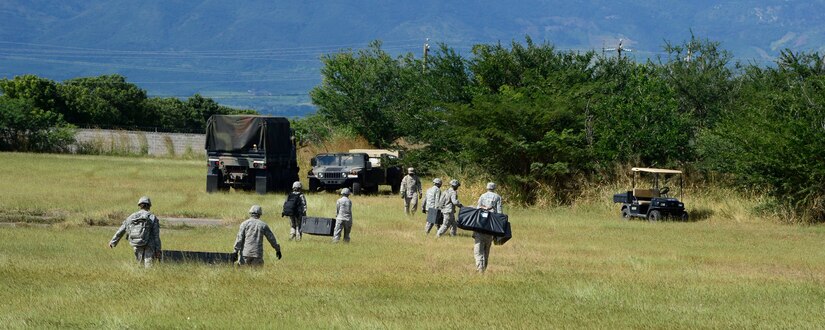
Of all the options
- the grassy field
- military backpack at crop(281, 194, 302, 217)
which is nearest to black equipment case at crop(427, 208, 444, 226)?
the grassy field

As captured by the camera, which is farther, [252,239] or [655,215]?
[655,215]

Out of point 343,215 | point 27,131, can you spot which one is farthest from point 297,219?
point 27,131

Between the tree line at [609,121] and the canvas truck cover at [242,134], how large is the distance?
22.0 feet

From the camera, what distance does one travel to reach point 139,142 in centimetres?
9219

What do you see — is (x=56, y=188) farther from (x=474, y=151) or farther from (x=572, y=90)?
(x=572, y=90)

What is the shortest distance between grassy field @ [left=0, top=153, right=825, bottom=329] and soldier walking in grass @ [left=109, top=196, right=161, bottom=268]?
0.31 meters

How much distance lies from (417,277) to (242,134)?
1127 inches

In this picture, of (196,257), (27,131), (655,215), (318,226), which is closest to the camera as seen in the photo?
(196,257)

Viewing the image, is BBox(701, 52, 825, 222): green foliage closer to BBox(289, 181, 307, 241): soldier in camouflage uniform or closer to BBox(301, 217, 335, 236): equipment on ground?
BBox(301, 217, 335, 236): equipment on ground

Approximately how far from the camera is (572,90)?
4631 centimetres

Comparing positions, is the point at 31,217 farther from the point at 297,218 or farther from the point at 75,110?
the point at 75,110

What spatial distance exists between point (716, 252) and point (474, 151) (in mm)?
18215

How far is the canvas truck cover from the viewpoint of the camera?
157ft

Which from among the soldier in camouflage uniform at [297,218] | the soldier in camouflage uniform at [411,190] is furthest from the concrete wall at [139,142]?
the soldier in camouflage uniform at [297,218]
